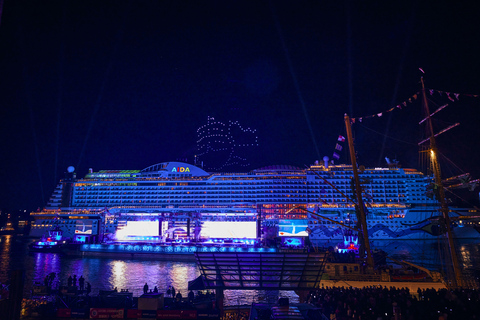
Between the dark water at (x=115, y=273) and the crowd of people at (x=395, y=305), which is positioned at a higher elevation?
the crowd of people at (x=395, y=305)

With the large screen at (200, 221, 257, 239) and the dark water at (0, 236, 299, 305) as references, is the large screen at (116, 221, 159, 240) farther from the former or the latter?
the large screen at (200, 221, 257, 239)

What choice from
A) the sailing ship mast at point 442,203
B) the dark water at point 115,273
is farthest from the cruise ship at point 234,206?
the sailing ship mast at point 442,203

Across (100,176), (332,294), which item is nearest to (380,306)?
(332,294)

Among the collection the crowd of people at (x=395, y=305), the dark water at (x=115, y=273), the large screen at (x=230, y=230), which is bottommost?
the dark water at (x=115, y=273)

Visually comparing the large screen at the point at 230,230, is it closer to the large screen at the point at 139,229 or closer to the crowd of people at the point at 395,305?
the large screen at the point at 139,229

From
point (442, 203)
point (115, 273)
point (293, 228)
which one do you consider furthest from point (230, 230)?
point (442, 203)

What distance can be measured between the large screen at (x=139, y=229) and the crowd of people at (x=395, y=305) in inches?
1479

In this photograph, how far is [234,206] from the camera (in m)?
56.8

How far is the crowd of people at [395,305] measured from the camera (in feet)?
39.0

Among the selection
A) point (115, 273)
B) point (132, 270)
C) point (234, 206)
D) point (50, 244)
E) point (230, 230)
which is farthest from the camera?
point (234, 206)

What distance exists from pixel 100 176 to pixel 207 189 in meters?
21.0

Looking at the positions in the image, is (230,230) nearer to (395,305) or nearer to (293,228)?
(293,228)

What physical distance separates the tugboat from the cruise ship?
9.66ft

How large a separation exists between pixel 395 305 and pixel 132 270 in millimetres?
27077
